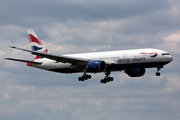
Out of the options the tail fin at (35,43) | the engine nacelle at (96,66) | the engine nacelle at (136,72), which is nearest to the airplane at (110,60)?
the engine nacelle at (96,66)

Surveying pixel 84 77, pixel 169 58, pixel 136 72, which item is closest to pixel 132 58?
pixel 169 58

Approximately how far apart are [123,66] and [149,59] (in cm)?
538

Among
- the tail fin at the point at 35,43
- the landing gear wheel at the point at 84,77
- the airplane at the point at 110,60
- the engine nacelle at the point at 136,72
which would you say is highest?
the tail fin at the point at 35,43

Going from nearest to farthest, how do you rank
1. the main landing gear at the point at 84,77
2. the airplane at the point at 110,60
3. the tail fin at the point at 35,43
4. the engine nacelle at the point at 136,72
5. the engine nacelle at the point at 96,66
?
the airplane at the point at 110,60, the engine nacelle at the point at 96,66, the main landing gear at the point at 84,77, the engine nacelle at the point at 136,72, the tail fin at the point at 35,43

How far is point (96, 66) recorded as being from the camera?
71.9 meters

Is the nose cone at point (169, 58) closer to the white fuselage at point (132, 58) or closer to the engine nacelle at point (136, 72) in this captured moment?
the white fuselage at point (132, 58)

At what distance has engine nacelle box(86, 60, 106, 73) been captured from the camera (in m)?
72.0

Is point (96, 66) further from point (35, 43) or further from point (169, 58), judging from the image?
point (35, 43)

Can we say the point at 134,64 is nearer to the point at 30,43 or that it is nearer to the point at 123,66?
the point at 123,66

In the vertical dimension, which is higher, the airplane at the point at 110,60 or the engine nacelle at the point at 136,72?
the airplane at the point at 110,60

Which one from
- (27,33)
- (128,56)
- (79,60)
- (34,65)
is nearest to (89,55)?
(79,60)

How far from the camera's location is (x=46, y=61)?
8331 cm

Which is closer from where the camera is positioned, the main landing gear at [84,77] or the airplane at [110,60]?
the airplane at [110,60]

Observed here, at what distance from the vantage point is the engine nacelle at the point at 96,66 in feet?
236
